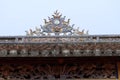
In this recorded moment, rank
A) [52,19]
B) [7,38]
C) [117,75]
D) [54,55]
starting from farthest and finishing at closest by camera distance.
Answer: [52,19]
[7,38]
[117,75]
[54,55]

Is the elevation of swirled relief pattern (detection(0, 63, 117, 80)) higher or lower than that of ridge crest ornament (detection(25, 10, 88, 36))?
lower

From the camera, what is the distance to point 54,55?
18.2 ft

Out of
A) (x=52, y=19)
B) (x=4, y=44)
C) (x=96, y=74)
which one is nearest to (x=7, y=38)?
(x=4, y=44)

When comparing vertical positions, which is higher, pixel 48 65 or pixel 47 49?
pixel 47 49

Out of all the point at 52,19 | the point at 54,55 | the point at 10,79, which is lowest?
the point at 10,79

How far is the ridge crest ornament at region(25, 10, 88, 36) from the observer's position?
715 centimetres

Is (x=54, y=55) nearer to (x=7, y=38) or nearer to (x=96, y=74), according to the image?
(x=96, y=74)

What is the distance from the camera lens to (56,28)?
24.0 feet

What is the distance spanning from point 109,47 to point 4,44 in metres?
2.03

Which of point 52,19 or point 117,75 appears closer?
point 117,75

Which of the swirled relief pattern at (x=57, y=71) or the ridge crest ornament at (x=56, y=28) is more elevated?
the ridge crest ornament at (x=56, y=28)

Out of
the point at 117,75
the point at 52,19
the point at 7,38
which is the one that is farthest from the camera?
the point at 52,19

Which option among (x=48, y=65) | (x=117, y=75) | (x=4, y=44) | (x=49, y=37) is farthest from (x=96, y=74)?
(x=4, y=44)

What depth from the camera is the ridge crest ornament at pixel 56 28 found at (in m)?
7.15
